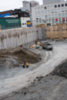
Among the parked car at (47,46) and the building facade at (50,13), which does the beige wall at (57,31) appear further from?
the building facade at (50,13)

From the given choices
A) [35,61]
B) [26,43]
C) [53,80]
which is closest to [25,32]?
[26,43]

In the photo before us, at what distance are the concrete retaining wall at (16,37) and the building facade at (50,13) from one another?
110 feet

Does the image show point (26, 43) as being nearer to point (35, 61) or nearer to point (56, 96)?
point (35, 61)

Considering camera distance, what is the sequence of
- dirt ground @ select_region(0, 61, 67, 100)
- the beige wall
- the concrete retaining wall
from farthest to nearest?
the beige wall
the concrete retaining wall
dirt ground @ select_region(0, 61, 67, 100)

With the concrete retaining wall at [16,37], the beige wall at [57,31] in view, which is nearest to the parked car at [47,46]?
the concrete retaining wall at [16,37]

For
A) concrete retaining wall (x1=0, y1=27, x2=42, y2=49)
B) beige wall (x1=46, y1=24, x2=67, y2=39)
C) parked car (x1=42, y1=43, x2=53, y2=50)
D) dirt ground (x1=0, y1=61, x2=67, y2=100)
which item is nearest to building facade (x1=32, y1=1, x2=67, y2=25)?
beige wall (x1=46, y1=24, x2=67, y2=39)

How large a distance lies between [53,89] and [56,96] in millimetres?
957

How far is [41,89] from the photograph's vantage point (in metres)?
10.6

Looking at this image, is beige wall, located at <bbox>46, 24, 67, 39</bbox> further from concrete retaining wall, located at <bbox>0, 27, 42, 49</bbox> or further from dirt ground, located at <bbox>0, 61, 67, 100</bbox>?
dirt ground, located at <bbox>0, 61, 67, 100</bbox>

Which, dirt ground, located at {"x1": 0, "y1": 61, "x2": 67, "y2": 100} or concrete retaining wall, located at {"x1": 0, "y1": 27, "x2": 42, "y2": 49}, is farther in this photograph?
concrete retaining wall, located at {"x1": 0, "y1": 27, "x2": 42, "y2": 49}

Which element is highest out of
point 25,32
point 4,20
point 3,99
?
point 4,20

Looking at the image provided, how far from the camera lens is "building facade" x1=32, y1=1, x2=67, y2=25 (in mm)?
60344

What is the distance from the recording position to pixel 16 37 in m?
24.3

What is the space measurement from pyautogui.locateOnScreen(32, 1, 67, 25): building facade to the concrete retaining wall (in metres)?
33.6
